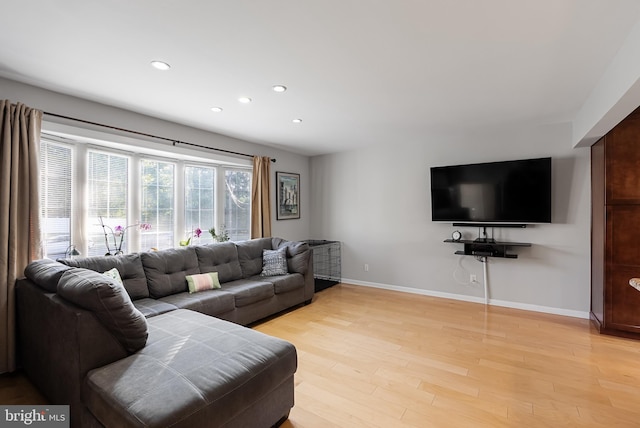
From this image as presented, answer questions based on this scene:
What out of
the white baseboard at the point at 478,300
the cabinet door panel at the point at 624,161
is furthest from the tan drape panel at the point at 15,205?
the cabinet door panel at the point at 624,161

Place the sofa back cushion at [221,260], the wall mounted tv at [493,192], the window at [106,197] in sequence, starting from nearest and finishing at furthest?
the window at [106,197] → the sofa back cushion at [221,260] → the wall mounted tv at [493,192]

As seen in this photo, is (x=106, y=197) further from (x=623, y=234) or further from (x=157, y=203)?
(x=623, y=234)

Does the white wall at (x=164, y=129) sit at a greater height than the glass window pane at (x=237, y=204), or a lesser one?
greater

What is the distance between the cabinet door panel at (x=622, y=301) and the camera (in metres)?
2.96

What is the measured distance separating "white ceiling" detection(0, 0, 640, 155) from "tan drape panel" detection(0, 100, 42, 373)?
1.35 feet

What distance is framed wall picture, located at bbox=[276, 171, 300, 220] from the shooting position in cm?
520

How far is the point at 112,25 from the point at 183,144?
2.10m

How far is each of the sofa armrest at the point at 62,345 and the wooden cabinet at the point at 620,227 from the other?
4362 millimetres

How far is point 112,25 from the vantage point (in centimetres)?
177

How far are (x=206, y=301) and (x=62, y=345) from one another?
1.24 meters

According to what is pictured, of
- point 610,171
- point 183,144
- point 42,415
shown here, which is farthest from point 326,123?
point 42,415

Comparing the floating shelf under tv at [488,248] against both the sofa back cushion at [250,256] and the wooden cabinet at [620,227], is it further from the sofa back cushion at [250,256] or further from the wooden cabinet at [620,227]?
the sofa back cushion at [250,256]

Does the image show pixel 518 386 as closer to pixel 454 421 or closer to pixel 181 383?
pixel 454 421

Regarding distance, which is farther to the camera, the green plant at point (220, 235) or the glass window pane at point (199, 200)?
the green plant at point (220, 235)
